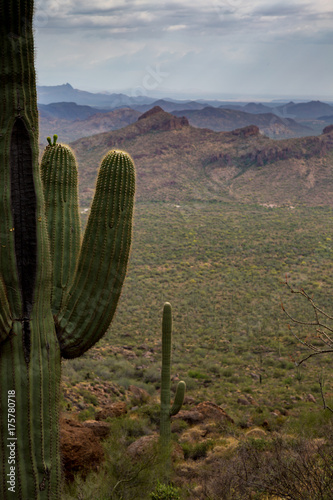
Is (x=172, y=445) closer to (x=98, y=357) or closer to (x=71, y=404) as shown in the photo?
(x=71, y=404)

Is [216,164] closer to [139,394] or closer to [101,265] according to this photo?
[139,394]

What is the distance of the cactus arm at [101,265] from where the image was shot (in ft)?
15.8

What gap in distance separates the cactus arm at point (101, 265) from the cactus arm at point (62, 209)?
0.44 meters

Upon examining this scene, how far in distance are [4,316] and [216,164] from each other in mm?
86032

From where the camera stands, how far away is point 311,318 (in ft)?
83.8

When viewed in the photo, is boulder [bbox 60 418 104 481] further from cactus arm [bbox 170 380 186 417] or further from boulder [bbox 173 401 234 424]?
boulder [bbox 173 401 234 424]

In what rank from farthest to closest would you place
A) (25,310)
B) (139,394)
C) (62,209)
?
1. (139,394)
2. (62,209)
3. (25,310)

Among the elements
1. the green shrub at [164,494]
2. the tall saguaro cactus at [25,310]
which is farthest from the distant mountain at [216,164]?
the tall saguaro cactus at [25,310]

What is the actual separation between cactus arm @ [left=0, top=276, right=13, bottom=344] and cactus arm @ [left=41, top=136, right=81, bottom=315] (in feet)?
4.75

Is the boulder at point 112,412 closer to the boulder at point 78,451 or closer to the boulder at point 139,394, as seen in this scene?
the boulder at point 139,394

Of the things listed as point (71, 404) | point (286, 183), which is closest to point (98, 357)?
point (71, 404)

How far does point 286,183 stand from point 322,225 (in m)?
23.6

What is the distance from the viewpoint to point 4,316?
12.7 feet

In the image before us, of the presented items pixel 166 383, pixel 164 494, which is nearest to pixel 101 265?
pixel 164 494
